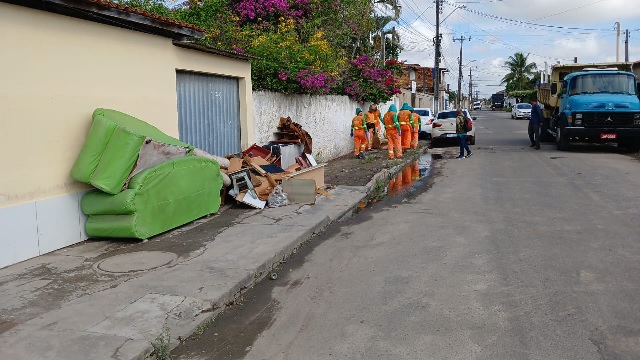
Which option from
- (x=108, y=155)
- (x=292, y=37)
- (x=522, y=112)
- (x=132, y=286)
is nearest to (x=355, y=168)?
(x=292, y=37)

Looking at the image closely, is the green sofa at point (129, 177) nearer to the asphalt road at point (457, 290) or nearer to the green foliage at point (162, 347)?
the asphalt road at point (457, 290)

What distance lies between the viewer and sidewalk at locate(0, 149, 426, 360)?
418 cm

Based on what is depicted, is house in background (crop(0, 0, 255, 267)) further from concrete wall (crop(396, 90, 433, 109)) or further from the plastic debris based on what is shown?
concrete wall (crop(396, 90, 433, 109))

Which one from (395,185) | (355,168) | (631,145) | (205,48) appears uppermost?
(205,48)

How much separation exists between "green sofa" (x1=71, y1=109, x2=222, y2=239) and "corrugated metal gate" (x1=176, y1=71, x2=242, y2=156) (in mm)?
2164

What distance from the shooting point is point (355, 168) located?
15.1 m

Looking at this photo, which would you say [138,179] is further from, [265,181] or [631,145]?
[631,145]

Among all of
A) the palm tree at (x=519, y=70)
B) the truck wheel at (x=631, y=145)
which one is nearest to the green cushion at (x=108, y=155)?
the truck wheel at (x=631, y=145)

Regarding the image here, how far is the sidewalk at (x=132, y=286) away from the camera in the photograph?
4180 mm

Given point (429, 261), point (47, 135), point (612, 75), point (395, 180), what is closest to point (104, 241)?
point (47, 135)

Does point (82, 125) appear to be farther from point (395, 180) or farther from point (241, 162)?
point (395, 180)

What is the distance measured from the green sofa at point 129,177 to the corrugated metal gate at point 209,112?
7.10 ft

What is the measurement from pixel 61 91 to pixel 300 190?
431cm

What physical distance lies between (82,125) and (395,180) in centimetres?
821
